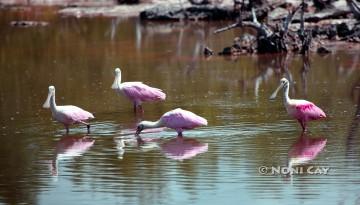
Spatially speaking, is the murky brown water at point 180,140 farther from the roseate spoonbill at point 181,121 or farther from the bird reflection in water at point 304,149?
the roseate spoonbill at point 181,121

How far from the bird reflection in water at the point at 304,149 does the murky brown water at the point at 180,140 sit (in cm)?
4

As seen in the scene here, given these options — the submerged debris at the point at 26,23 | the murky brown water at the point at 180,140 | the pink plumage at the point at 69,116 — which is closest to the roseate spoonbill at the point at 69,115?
the pink plumage at the point at 69,116

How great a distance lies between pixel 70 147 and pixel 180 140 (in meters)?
1.59

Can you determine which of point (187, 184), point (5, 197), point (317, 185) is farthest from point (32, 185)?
point (317, 185)

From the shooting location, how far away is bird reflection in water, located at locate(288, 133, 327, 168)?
12438 millimetres

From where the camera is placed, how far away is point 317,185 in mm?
10875

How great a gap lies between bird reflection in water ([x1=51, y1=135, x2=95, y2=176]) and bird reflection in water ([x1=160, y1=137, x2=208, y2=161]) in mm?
1137

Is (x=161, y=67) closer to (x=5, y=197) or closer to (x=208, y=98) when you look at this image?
(x=208, y=98)

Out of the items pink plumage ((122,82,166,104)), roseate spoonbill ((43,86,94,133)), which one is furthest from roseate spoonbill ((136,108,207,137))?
pink plumage ((122,82,166,104))

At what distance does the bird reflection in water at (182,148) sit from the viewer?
13.1 metres

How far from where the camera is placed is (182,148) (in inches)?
535

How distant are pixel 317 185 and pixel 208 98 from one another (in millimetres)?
7830

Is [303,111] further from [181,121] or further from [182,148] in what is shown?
[182,148]

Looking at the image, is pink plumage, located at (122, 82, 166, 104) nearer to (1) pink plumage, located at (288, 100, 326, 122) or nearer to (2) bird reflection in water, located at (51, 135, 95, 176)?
(2) bird reflection in water, located at (51, 135, 95, 176)
